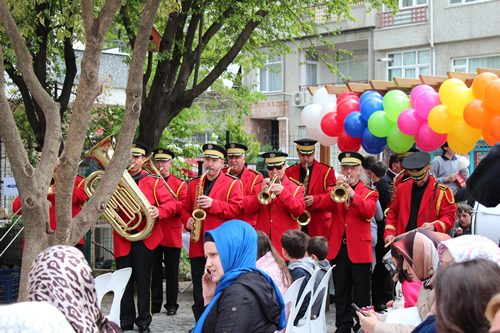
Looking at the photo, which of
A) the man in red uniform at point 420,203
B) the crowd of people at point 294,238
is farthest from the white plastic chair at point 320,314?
the man in red uniform at point 420,203

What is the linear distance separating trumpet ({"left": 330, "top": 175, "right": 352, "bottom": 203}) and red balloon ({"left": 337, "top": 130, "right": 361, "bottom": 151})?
1.02 meters

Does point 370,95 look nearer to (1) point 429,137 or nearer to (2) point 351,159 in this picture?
(2) point 351,159

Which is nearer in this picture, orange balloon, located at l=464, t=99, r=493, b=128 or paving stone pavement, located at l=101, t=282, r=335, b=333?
orange balloon, located at l=464, t=99, r=493, b=128

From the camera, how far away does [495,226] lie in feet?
19.1

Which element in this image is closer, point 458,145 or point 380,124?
point 458,145

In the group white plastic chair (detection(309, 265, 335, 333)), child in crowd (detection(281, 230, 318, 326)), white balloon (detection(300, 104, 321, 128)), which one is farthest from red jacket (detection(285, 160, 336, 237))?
white plastic chair (detection(309, 265, 335, 333))

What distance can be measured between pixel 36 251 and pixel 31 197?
40 centimetres

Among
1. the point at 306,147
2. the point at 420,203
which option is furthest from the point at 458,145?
the point at 306,147

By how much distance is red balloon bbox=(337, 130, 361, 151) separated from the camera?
7.25 metres

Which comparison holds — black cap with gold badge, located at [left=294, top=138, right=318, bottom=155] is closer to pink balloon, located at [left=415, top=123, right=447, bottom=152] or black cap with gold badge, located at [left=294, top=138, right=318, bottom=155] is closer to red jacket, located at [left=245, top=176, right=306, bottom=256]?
red jacket, located at [left=245, top=176, right=306, bottom=256]

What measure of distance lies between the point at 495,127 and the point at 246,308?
11.4 feet

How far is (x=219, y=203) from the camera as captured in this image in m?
6.70

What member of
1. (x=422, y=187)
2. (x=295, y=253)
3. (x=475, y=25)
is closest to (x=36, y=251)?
(x=295, y=253)

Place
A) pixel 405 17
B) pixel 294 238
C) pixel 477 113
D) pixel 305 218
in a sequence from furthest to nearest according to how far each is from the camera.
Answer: pixel 405 17 < pixel 305 218 < pixel 477 113 < pixel 294 238
